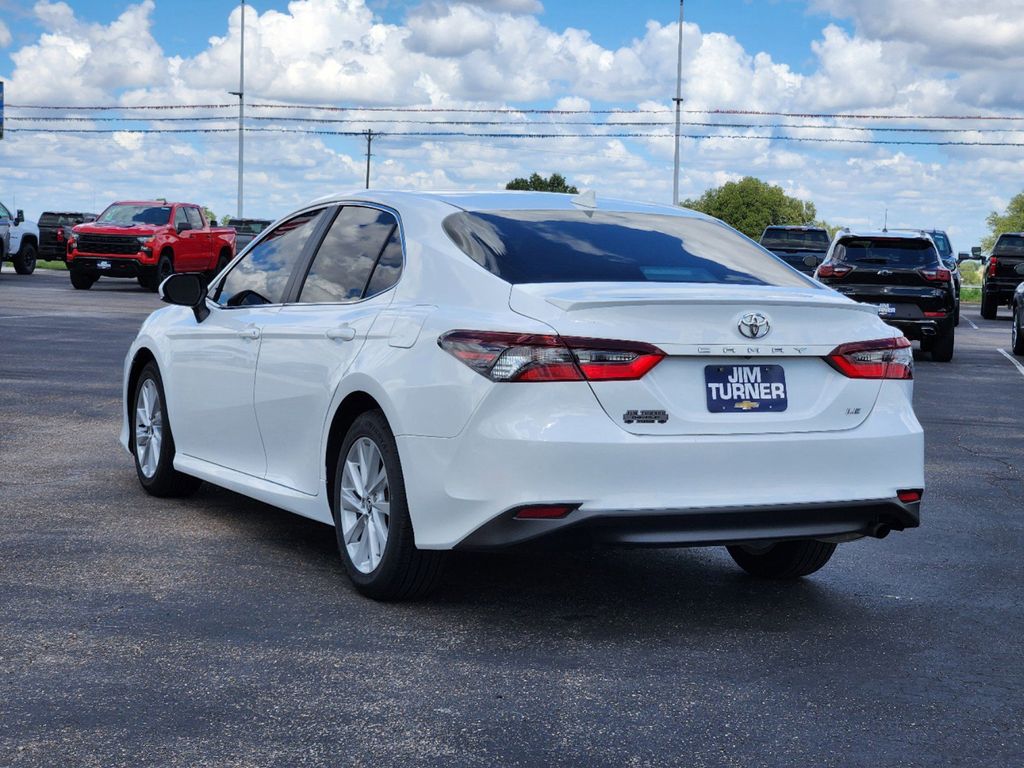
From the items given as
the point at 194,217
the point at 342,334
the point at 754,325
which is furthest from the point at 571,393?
the point at 194,217

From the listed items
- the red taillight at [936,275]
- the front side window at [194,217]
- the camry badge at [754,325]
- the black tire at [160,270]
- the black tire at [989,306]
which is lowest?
the black tire at [989,306]

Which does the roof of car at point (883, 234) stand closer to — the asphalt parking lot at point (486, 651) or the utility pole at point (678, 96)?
the asphalt parking lot at point (486, 651)

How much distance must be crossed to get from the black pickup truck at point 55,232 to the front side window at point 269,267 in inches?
1643

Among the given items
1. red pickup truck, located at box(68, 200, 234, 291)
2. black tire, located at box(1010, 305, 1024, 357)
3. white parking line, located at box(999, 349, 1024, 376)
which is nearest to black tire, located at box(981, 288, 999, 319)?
white parking line, located at box(999, 349, 1024, 376)

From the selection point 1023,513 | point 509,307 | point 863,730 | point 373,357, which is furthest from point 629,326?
point 1023,513

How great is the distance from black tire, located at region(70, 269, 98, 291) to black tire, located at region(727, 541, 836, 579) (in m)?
31.4

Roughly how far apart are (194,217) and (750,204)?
451 ft

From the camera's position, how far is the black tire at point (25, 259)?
41.3m

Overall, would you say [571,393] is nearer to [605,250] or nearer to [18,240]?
[605,250]

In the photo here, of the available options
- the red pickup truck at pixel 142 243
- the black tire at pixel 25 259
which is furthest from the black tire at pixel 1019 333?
the black tire at pixel 25 259

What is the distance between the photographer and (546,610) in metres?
5.68

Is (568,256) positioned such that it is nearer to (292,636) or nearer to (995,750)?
(292,636)

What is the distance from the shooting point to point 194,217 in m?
37.4

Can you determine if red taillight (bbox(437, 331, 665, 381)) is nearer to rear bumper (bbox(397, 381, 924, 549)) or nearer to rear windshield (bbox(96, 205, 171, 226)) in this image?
rear bumper (bbox(397, 381, 924, 549))
